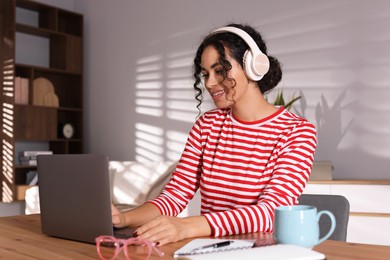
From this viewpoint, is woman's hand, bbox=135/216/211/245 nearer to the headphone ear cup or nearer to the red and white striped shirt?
the red and white striped shirt

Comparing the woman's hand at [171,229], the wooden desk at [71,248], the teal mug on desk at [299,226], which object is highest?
the teal mug on desk at [299,226]

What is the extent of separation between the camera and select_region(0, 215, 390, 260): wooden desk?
1.02 meters

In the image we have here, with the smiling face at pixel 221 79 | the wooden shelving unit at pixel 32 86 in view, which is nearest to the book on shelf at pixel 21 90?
the wooden shelving unit at pixel 32 86

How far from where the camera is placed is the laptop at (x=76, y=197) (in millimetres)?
1108

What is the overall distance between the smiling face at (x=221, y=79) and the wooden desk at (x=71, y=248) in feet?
1.75

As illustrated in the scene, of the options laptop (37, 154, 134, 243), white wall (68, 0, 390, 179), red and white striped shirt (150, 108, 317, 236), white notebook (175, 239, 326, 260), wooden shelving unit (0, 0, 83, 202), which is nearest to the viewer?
white notebook (175, 239, 326, 260)

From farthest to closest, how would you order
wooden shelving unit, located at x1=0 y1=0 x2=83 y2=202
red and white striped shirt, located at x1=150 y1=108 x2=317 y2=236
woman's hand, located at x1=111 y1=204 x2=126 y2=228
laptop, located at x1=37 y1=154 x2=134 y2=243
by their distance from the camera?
wooden shelving unit, located at x1=0 y1=0 x2=83 y2=202 → red and white striped shirt, located at x1=150 y1=108 x2=317 y2=236 → woman's hand, located at x1=111 y1=204 x2=126 y2=228 → laptop, located at x1=37 y1=154 x2=134 y2=243

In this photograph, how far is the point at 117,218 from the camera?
1316mm

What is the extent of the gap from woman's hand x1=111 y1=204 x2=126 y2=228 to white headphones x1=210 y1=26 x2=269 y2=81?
58 cm

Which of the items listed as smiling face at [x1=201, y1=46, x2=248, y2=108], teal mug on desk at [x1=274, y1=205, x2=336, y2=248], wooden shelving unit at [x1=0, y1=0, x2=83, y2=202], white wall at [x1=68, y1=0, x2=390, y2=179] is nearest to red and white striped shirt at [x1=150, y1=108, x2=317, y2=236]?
smiling face at [x1=201, y1=46, x2=248, y2=108]

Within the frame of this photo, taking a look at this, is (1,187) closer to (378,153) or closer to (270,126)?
(378,153)

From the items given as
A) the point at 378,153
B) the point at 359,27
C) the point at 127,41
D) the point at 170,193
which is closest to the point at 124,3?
the point at 127,41

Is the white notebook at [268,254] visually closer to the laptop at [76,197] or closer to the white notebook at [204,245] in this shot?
the white notebook at [204,245]

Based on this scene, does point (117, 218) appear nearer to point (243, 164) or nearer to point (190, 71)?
point (243, 164)
